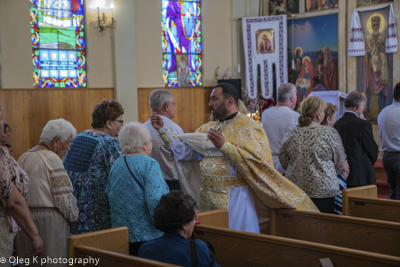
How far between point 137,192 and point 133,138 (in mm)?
358

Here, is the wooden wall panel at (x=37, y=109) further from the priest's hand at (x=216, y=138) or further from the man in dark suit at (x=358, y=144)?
the priest's hand at (x=216, y=138)

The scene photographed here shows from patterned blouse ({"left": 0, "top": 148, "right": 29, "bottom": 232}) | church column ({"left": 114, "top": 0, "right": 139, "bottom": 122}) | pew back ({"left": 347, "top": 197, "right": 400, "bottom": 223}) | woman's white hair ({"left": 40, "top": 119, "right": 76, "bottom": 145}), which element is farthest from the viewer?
church column ({"left": 114, "top": 0, "right": 139, "bottom": 122})

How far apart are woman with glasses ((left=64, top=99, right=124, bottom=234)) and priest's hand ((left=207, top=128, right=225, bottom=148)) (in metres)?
0.74

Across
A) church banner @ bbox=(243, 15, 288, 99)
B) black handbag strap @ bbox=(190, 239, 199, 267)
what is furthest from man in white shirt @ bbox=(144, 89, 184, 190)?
church banner @ bbox=(243, 15, 288, 99)

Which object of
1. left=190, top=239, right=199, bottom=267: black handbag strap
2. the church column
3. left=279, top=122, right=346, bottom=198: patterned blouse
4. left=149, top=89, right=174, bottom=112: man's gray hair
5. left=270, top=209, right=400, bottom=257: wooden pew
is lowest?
left=270, top=209, right=400, bottom=257: wooden pew

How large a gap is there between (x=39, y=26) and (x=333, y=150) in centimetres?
733

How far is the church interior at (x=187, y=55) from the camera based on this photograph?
8.82 m

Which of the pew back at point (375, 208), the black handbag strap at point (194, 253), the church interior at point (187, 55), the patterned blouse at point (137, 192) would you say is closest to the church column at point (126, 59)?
the church interior at point (187, 55)

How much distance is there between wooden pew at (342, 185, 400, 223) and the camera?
3525mm

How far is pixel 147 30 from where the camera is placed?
33.7 ft

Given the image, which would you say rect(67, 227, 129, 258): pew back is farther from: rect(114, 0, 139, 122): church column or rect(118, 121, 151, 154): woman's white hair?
rect(114, 0, 139, 122): church column

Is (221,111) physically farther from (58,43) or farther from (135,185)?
(58,43)

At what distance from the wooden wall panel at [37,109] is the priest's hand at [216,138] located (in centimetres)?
634

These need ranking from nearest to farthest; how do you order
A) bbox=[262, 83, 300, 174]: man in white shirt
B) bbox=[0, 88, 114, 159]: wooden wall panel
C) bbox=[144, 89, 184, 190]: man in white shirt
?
bbox=[144, 89, 184, 190]: man in white shirt, bbox=[262, 83, 300, 174]: man in white shirt, bbox=[0, 88, 114, 159]: wooden wall panel
